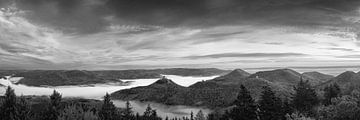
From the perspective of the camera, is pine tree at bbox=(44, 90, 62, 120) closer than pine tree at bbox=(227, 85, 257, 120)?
No

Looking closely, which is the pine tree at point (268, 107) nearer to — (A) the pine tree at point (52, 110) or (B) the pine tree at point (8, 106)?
(A) the pine tree at point (52, 110)

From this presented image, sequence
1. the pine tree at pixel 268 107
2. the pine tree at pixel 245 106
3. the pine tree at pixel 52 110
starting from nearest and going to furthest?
the pine tree at pixel 245 106, the pine tree at pixel 268 107, the pine tree at pixel 52 110

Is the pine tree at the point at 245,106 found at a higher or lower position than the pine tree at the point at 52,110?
higher

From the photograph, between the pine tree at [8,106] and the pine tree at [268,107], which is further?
the pine tree at [8,106]

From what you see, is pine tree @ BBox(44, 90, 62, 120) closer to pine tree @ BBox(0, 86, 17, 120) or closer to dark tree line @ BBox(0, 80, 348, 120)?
dark tree line @ BBox(0, 80, 348, 120)

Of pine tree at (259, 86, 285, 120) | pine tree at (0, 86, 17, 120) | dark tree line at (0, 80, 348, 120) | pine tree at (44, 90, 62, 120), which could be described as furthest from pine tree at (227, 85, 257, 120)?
pine tree at (0, 86, 17, 120)

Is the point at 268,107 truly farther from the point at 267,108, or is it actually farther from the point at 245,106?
the point at 245,106

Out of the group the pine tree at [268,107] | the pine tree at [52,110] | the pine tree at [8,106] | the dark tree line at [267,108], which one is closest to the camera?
the dark tree line at [267,108]

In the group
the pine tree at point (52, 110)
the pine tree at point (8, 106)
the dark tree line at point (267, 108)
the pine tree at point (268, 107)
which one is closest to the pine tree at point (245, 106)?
the dark tree line at point (267, 108)

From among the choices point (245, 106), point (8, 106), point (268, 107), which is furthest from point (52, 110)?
point (268, 107)

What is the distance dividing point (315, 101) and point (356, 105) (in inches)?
2826

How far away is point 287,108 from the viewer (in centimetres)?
8575

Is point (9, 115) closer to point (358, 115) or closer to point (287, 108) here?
point (287, 108)

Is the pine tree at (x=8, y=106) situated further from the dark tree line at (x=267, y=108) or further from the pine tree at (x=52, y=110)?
the pine tree at (x=52, y=110)
